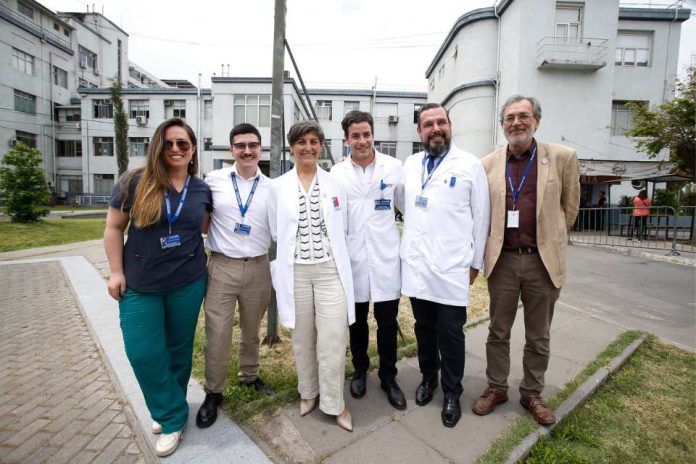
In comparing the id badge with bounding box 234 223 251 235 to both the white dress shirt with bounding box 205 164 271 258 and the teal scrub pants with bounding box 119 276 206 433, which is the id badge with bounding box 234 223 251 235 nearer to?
the white dress shirt with bounding box 205 164 271 258

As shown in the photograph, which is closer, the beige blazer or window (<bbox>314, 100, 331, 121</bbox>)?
the beige blazer

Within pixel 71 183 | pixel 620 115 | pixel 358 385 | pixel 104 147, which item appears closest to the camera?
pixel 358 385

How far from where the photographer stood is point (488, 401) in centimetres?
296

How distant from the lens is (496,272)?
292 cm

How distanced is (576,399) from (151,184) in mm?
3713

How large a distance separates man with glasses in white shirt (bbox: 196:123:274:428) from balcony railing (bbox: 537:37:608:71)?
18745 millimetres

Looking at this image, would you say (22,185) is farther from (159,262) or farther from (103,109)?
(103,109)

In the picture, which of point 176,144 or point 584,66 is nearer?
point 176,144

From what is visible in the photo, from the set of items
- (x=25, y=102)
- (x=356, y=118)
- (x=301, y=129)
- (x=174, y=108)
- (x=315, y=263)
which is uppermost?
(x=174, y=108)

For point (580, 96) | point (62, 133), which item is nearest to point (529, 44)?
point (580, 96)

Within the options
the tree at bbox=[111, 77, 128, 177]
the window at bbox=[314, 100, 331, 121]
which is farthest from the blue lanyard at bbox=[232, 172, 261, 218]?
the tree at bbox=[111, 77, 128, 177]

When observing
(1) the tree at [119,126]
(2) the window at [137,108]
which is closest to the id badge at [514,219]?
(1) the tree at [119,126]

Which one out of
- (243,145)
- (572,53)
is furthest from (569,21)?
(243,145)

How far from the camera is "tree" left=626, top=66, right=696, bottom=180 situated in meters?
11.4
